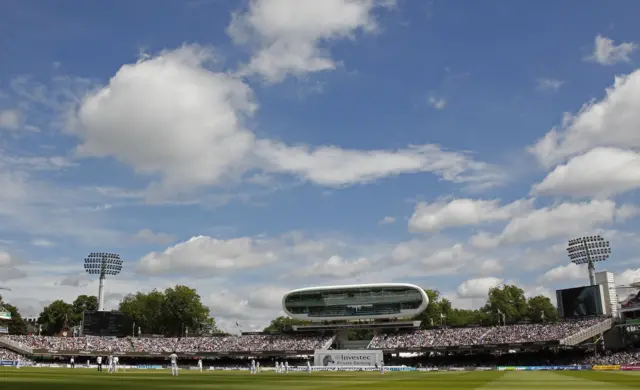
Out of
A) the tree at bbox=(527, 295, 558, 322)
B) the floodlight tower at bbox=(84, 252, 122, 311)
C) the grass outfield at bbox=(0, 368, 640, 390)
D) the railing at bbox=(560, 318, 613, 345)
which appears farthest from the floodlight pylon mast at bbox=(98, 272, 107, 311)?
the tree at bbox=(527, 295, 558, 322)

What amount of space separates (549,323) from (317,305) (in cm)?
4000

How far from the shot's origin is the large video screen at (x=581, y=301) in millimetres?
82188

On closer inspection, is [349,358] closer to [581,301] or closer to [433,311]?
[581,301]

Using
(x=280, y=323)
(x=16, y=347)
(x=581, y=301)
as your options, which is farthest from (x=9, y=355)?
(x=280, y=323)

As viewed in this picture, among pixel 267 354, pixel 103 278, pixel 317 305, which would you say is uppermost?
pixel 103 278

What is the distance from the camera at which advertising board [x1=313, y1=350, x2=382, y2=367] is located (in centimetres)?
7825

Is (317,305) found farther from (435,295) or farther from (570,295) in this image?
(435,295)

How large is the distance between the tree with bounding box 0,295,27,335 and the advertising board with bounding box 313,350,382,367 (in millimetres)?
108975

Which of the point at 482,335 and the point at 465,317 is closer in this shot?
the point at 482,335

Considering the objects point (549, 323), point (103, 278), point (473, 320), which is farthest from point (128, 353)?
point (473, 320)

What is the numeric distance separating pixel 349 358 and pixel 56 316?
110067mm

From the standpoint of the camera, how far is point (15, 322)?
493 feet

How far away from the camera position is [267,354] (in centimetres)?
9119

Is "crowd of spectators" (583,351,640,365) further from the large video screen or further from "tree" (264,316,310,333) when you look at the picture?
"tree" (264,316,310,333)
